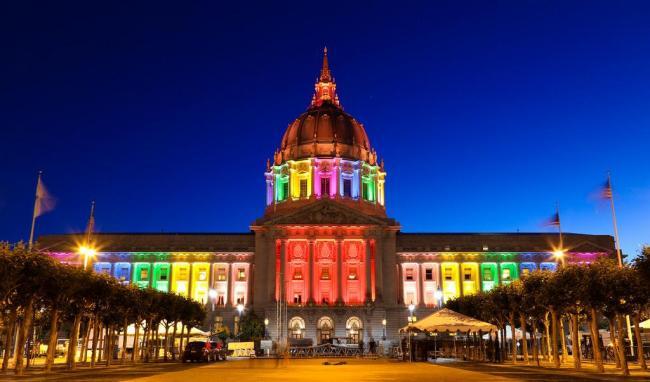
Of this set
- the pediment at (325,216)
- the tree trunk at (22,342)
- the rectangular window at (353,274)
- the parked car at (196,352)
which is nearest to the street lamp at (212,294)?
the pediment at (325,216)

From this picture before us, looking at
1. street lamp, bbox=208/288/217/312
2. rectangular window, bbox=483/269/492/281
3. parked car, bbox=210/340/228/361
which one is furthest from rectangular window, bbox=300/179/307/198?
parked car, bbox=210/340/228/361

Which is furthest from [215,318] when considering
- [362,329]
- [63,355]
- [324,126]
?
[324,126]

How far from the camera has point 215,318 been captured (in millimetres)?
115875

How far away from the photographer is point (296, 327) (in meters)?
111

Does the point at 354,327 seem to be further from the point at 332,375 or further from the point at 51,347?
the point at 332,375

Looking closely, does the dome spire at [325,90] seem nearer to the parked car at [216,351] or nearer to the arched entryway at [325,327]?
the arched entryway at [325,327]

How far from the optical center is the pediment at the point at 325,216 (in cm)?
11762

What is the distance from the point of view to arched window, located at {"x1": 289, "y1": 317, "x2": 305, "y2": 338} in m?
110

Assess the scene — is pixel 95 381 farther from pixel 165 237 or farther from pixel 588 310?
pixel 165 237

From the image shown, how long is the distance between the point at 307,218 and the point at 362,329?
71.3ft

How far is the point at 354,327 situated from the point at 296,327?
9.54 metres

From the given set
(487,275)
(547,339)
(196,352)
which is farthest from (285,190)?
(547,339)

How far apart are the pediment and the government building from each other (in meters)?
0.18

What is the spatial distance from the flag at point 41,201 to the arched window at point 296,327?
61086 mm
